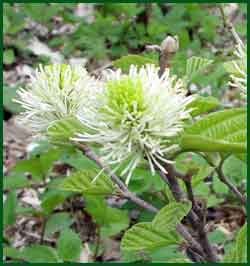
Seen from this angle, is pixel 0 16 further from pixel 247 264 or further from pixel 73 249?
pixel 247 264

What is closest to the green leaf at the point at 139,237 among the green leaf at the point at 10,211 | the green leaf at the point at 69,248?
the green leaf at the point at 69,248

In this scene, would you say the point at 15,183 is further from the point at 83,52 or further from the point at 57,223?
the point at 83,52

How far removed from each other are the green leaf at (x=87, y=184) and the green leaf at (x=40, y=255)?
0.69 metres

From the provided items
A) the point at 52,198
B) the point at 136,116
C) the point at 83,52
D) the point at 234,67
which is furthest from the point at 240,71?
the point at 83,52

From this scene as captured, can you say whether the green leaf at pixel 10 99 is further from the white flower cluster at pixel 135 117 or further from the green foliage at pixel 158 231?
the white flower cluster at pixel 135 117

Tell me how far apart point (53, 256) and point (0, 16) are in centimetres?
68

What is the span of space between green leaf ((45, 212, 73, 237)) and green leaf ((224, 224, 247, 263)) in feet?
3.62

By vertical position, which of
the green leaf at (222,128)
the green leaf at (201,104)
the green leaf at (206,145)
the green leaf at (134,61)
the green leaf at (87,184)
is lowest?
the green leaf at (87,184)

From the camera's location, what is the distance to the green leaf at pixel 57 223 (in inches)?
79.7

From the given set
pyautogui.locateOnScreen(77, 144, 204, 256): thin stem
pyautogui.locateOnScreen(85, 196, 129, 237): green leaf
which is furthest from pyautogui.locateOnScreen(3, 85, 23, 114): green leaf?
pyautogui.locateOnScreen(77, 144, 204, 256): thin stem

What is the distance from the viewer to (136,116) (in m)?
0.83

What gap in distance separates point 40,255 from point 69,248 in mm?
125

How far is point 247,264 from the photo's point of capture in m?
0.96

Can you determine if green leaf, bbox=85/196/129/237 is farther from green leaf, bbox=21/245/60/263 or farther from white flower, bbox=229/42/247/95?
white flower, bbox=229/42/247/95
